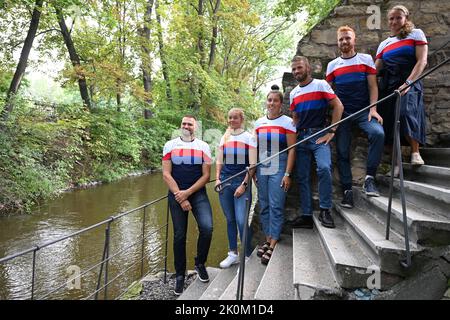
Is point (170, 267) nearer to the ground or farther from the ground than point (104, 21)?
nearer to the ground

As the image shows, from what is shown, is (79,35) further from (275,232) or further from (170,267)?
(275,232)

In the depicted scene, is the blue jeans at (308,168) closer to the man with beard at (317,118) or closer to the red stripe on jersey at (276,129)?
the man with beard at (317,118)

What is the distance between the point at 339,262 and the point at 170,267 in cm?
279

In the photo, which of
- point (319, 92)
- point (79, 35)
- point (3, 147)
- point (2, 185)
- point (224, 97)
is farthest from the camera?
point (224, 97)

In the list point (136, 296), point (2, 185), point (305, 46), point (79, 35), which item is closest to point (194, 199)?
point (136, 296)

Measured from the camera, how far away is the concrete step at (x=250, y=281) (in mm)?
2695

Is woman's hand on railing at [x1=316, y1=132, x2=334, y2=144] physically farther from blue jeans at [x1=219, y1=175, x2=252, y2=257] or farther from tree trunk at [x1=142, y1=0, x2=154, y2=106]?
tree trunk at [x1=142, y1=0, x2=154, y2=106]

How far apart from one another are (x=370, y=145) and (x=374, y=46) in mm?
1620

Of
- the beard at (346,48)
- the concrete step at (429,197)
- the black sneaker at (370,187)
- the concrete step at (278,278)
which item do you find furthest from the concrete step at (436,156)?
the concrete step at (278,278)

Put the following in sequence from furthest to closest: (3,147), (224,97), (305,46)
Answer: (224,97)
(3,147)
(305,46)

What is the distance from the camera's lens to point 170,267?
4.34 meters

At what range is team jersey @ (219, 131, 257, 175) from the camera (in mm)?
3261

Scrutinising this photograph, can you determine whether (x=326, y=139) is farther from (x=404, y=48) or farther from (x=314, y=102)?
(x=404, y=48)

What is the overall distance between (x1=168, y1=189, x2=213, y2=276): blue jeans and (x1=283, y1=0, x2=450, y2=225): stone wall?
3.98ft
